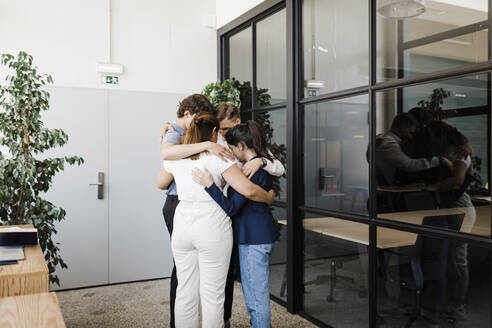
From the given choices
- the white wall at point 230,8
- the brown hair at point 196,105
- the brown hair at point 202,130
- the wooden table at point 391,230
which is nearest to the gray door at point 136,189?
the white wall at point 230,8

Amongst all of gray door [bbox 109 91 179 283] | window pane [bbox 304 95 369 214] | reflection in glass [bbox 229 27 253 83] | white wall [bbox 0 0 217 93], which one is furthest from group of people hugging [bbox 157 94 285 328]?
white wall [bbox 0 0 217 93]

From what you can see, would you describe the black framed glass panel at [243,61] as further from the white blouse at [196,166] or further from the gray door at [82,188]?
the white blouse at [196,166]

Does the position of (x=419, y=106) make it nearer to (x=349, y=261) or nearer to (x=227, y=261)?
(x=349, y=261)

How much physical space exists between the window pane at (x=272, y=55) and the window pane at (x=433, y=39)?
113 cm

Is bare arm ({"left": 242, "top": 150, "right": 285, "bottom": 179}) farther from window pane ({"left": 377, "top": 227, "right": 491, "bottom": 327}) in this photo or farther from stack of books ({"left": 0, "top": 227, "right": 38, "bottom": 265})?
stack of books ({"left": 0, "top": 227, "right": 38, "bottom": 265})

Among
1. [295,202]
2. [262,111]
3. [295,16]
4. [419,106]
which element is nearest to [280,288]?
[295,202]

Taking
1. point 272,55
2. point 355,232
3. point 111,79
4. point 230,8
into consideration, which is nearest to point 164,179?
point 355,232

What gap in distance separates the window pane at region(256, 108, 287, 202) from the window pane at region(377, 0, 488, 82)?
3.77 ft

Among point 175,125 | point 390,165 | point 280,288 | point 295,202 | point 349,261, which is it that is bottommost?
point 280,288

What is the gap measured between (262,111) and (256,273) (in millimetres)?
1932

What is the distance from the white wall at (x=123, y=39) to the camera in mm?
4066

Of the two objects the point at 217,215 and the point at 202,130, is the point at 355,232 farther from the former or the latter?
the point at 202,130

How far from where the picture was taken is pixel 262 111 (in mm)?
4047

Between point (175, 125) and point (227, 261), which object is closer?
point (227, 261)
